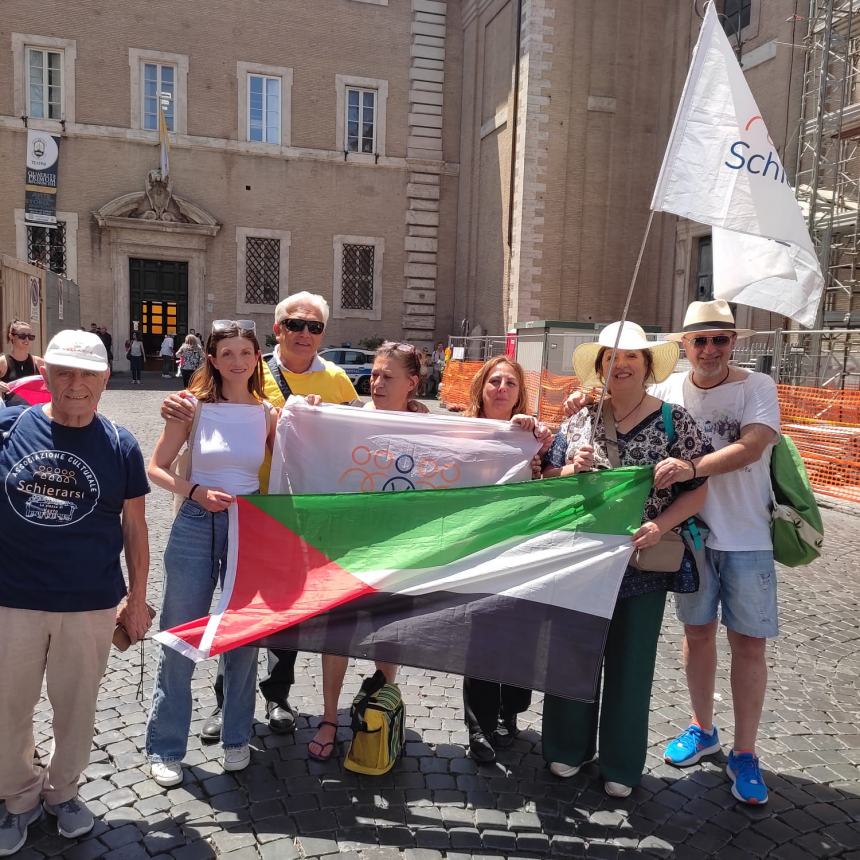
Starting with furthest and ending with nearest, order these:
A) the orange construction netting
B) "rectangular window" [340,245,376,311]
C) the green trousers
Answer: "rectangular window" [340,245,376,311]
the orange construction netting
the green trousers

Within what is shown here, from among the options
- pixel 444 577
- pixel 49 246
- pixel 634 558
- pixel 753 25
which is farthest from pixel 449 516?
pixel 49 246

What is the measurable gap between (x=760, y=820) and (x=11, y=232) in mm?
26909

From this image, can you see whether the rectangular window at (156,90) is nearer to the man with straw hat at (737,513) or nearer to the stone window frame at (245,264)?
the stone window frame at (245,264)

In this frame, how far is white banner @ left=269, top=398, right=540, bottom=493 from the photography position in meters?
3.71

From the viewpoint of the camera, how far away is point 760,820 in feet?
10.8

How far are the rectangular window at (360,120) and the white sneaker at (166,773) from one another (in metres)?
26.1

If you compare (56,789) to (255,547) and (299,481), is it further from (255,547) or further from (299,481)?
(299,481)

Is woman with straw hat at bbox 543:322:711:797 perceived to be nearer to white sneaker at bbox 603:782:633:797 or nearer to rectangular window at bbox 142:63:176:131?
white sneaker at bbox 603:782:633:797

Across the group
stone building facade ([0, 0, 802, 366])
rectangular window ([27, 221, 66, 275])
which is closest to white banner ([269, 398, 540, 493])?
stone building facade ([0, 0, 802, 366])

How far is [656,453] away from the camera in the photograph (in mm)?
3318

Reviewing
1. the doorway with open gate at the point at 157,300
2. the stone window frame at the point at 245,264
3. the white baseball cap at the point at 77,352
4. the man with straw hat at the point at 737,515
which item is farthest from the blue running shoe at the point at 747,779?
the doorway with open gate at the point at 157,300

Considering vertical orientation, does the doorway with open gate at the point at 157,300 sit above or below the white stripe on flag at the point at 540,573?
above

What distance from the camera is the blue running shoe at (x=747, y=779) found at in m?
3.37

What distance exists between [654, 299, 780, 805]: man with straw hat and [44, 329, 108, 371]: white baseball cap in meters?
2.24
